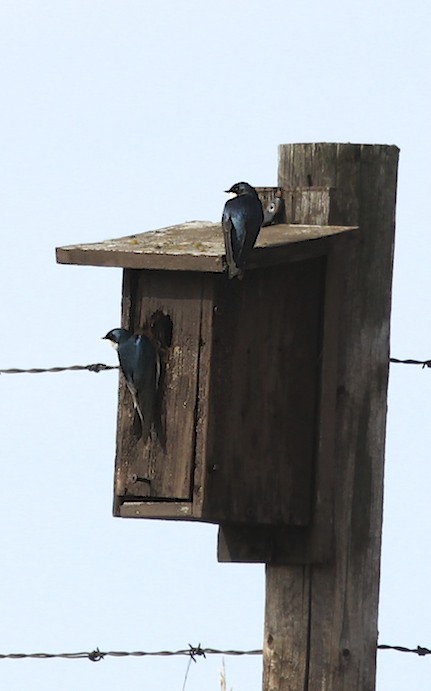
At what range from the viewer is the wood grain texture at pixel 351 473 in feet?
16.3

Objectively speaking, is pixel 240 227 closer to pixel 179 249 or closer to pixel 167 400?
pixel 179 249

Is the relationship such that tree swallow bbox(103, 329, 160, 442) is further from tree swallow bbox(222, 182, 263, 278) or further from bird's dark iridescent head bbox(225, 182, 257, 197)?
bird's dark iridescent head bbox(225, 182, 257, 197)

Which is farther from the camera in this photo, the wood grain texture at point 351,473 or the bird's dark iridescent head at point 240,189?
the bird's dark iridescent head at point 240,189

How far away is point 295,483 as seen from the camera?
17.0 feet

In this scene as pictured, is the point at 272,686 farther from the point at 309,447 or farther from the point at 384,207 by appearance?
the point at 384,207

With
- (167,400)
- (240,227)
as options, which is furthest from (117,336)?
(240,227)

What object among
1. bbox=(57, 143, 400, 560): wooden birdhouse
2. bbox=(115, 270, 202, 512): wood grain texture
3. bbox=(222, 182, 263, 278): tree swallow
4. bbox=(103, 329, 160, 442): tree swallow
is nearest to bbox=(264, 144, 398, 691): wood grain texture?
bbox=(57, 143, 400, 560): wooden birdhouse

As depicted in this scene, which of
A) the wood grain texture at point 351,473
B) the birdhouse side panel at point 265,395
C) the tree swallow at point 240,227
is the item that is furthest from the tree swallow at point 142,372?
the wood grain texture at point 351,473

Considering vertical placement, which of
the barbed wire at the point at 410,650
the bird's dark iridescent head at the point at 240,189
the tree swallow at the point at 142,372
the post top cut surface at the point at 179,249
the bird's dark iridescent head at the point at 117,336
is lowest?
the barbed wire at the point at 410,650

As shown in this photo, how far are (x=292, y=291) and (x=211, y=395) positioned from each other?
19.0 inches

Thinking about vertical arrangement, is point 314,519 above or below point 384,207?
below

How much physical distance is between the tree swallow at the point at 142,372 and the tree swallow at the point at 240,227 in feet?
1.43

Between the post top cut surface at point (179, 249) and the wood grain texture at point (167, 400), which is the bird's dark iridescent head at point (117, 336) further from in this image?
the post top cut surface at point (179, 249)

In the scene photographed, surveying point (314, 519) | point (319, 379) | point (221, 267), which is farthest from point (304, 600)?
point (221, 267)
